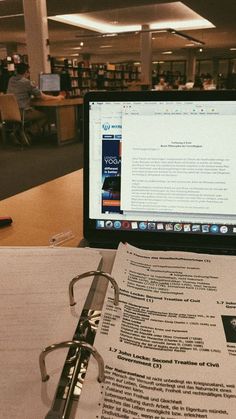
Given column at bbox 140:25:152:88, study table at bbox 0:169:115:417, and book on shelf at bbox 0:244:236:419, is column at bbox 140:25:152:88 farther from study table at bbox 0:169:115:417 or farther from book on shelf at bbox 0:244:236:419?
book on shelf at bbox 0:244:236:419

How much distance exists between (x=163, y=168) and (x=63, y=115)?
563cm

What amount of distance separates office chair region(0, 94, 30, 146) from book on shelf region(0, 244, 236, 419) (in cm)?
514

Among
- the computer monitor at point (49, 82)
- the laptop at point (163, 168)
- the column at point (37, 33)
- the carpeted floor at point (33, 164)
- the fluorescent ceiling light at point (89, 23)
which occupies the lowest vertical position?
the carpeted floor at point (33, 164)

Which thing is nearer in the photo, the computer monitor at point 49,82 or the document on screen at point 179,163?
the document on screen at point 179,163

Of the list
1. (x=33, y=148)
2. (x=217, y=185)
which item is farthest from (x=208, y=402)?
(x=33, y=148)

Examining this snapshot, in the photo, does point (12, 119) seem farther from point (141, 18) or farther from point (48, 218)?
point (141, 18)

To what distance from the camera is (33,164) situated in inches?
184

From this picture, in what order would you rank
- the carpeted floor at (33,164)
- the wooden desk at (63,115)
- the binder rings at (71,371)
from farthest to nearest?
the wooden desk at (63,115) → the carpeted floor at (33,164) → the binder rings at (71,371)

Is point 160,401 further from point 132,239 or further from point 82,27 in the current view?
point 82,27

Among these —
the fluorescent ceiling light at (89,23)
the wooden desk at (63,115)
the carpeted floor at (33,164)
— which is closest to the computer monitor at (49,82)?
the wooden desk at (63,115)

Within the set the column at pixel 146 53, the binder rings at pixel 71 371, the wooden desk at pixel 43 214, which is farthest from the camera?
the column at pixel 146 53

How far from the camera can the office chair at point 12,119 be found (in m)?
5.26

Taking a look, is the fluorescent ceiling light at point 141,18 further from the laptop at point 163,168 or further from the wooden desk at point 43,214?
the laptop at point 163,168

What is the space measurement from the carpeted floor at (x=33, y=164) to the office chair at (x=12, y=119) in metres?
0.21
